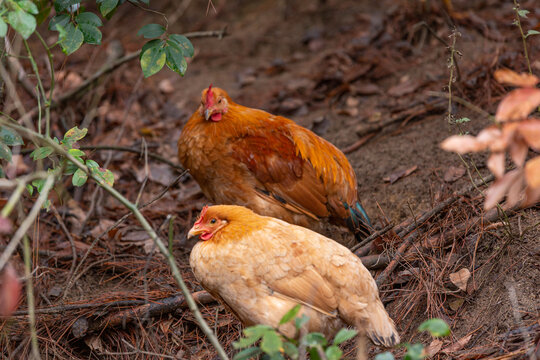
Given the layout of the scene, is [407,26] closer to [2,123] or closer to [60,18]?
[60,18]

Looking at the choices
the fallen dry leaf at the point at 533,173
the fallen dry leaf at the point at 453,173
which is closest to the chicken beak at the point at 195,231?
the fallen dry leaf at the point at 533,173

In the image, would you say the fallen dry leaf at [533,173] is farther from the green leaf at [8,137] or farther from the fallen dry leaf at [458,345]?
the green leaf at [8,137]

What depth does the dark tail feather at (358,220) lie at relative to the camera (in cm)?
462

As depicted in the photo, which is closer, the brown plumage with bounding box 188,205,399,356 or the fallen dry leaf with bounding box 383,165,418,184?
the brown plumage with bounding box 188,205,399,356

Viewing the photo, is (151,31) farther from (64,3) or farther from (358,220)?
(358,220)

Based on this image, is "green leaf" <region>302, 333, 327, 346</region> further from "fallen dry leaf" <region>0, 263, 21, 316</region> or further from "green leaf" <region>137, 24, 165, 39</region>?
"green leaf" <region>137, 24, 165, 39</region>

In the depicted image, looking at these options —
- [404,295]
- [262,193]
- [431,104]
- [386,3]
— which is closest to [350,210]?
[262,193]

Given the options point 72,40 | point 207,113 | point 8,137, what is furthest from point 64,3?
point 207,113

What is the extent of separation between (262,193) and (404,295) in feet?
4.80

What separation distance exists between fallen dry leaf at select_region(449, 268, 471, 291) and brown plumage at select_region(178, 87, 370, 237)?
3.52 ft

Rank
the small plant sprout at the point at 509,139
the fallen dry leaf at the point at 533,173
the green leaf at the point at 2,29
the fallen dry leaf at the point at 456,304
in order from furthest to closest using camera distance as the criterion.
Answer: the fallen dry leaf at the point at 456,304 < the green leaf at the point at 2,29 < the small plant sprout at the point at 509,139 < the fallen dry leaf at the point at 533,173

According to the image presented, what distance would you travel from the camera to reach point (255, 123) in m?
4.67

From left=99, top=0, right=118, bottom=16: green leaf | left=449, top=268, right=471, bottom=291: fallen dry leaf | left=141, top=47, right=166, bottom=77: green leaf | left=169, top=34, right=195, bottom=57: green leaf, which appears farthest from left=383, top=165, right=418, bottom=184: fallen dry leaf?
left=99, top=0, right=118, bottom=16: green leaf

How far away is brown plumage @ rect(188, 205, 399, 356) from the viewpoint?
3115mm
